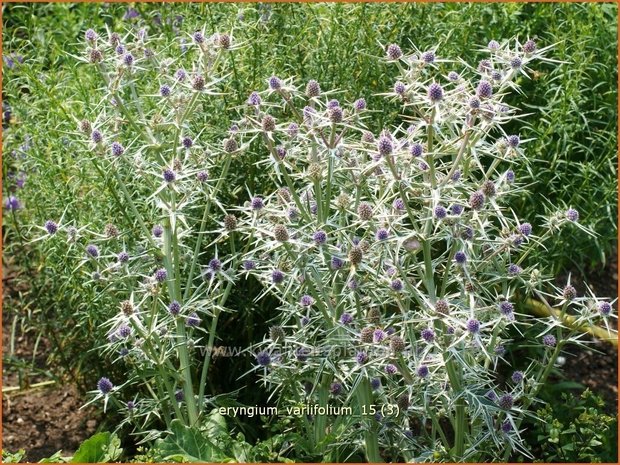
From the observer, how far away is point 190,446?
3.42 meters

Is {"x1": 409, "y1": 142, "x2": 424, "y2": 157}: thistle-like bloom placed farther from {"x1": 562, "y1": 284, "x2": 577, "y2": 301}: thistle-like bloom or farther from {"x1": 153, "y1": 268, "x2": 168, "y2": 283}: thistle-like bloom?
{"x1": 153, "y1": 268, "x2": 168, "y2": 283}: thistle-like bloom

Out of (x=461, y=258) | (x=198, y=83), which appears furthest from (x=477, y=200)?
(x=198, y=83)

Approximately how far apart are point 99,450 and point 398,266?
1.41m

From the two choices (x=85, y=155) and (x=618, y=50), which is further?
(x=618, y=50)

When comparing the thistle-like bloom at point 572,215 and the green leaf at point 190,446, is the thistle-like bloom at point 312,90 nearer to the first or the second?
the thistle-like bloom at point 572,215

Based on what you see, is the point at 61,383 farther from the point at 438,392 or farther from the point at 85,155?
the point at 438,392

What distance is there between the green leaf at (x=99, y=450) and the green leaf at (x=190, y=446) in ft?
0.66

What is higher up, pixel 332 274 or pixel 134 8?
pixel 134 8

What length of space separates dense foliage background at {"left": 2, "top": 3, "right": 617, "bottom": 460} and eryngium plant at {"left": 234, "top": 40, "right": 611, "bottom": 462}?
25.1 inches

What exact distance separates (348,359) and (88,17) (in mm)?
3301

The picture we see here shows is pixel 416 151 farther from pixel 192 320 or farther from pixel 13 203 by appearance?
pixel 13 203

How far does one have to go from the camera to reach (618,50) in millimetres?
4754

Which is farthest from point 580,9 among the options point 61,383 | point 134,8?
point 61,383

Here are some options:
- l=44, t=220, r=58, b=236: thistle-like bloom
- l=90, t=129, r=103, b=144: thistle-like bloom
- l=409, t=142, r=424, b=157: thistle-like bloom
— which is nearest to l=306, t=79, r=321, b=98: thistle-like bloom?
l=409, t=142, r=424, b=157: thistle-like bloom
